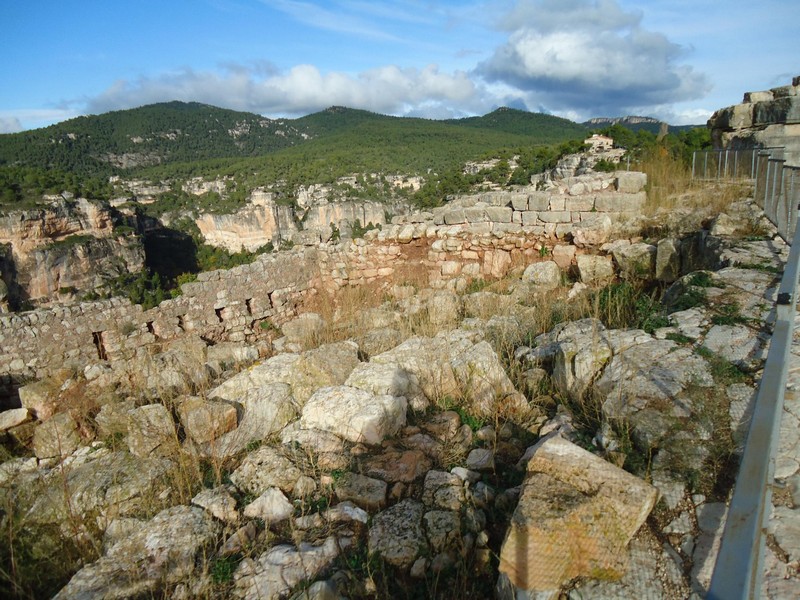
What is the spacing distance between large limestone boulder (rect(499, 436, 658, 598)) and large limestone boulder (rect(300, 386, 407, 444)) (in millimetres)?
1390

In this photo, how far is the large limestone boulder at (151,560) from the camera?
7.45 feet

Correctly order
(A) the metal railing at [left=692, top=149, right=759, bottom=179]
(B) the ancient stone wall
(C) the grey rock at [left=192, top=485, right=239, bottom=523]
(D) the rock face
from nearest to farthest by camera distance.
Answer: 1. (C) the grey rock at [left=192, top=485, right=239, bottom=523]
2. (B) the ancient stone wall
3. (A) the metal railing at [left=692, top=149, right=759, bottom=179]
4. (D) the rock face

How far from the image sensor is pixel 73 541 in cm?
281

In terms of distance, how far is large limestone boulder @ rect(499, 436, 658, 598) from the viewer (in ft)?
6.15

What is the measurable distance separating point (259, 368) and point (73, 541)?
6.59 feet

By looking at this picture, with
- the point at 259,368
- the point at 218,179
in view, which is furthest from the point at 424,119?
the point at 259,368

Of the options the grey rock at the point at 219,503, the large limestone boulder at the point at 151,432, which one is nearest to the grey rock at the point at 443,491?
the grey rock at the point at 219,503

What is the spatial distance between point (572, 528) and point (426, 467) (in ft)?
3.98

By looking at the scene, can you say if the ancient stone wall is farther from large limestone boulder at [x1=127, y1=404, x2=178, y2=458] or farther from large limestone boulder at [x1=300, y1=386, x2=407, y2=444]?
large limestone boulder at [x1=300, y1=386, x2=407, y2=444]

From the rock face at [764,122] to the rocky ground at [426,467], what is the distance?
21.4 feet

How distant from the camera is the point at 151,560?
2424 millimetres

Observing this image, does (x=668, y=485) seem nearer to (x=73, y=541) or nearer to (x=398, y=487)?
(x=398, y=487)

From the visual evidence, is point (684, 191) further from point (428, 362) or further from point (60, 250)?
point (60, 250)

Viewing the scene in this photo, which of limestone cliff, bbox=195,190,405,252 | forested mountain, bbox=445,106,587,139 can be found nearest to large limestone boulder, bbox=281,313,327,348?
limestone cliff, bbox=195,190,405,252
